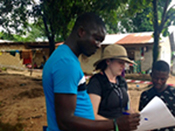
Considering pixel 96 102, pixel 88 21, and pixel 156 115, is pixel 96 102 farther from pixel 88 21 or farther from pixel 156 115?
pixel 88 21

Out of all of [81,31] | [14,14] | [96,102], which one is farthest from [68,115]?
[14,14]

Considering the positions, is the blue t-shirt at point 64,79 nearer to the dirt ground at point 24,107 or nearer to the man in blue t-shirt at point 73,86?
the man in blue t-shirt at point 73,86

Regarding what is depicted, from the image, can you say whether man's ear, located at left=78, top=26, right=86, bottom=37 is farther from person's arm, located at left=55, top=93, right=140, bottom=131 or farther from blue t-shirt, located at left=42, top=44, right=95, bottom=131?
person's arm, located at left=55, top=93, right=140, bottom=131

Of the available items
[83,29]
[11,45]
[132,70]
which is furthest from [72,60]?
[11,45]

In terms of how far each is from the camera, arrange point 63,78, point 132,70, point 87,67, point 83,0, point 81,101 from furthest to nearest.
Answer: point 87,67 < point 132,70 < point 83,0 < point 81,101 < point 63,78

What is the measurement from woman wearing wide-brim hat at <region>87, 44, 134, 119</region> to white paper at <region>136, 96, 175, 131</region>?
1.21 feet

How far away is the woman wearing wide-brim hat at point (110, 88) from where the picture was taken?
1723mm

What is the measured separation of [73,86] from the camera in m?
0.96

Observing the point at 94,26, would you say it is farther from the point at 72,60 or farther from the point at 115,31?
the point at 115,31

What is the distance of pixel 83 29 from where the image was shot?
3.83 ft

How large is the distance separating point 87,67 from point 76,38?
43.1 feet

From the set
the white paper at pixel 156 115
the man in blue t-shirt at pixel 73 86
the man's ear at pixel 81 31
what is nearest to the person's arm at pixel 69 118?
the man in blue t-shirt at pixel 73 86

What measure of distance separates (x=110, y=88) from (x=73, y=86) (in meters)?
0.90

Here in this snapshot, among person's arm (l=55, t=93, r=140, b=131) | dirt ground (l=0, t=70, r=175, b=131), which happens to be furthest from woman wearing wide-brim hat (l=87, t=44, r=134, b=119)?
dirt ground (l=0, t=70, r=175, b=131)
